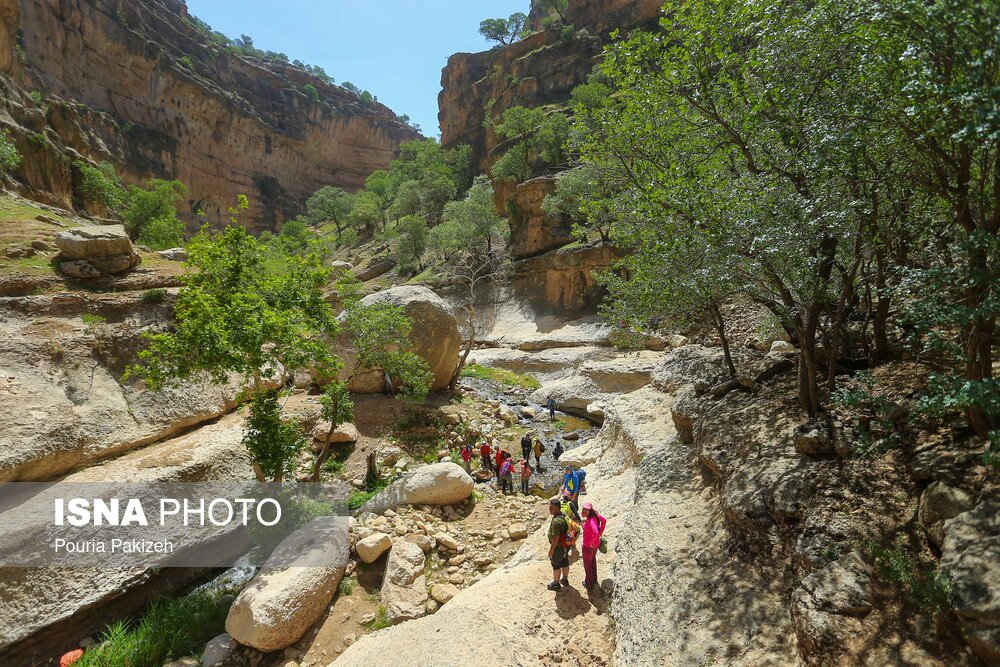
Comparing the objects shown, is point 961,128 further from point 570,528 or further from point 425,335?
point 425,335

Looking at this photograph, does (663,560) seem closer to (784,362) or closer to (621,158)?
(784,362)

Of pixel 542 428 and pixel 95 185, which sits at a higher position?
pixel 95 185

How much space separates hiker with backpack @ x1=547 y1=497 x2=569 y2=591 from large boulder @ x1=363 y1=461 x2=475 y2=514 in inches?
190

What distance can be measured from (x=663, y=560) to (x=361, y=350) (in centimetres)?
1086

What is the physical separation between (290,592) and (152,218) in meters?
38.2

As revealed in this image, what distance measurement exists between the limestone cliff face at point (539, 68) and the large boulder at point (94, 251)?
5040 cm

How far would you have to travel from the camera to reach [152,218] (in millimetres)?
34031

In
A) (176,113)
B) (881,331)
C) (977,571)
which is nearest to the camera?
(977,571)

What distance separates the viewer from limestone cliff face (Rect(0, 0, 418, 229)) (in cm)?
3363

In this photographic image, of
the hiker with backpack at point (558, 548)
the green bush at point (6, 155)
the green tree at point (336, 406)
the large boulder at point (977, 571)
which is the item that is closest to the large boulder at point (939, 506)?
the large boulder at point (977, 571)

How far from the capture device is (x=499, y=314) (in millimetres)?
36875

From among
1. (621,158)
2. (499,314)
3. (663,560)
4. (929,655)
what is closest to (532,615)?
(663,560)

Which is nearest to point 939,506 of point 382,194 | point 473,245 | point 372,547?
Result: point 372,547

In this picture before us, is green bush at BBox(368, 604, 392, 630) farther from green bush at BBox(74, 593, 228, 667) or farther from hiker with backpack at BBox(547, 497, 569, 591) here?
hiker with backpack at BBox(547, 497, 569, 591)
